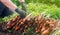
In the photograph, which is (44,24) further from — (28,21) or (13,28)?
(13,28)

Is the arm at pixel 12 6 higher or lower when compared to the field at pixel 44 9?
lower

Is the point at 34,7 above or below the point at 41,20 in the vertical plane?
above

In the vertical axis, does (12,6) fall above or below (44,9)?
below

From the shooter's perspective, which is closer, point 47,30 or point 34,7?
point 47,30

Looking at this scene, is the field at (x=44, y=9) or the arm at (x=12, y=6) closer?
the arm at (x=12, y=6)

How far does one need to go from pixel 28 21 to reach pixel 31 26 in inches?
5.3

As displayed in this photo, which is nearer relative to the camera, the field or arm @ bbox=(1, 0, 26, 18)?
arm @ bbox=(1, 0, 26, 18)

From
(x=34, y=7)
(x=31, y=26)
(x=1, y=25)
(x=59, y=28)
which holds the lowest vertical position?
(x=59, y=28)

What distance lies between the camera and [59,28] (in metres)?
4.57

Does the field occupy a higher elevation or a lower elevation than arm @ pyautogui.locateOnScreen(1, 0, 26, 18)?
higher

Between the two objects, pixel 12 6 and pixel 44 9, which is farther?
pixel 44 9

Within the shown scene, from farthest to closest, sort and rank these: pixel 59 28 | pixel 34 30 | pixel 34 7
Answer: pixel 34 7
pixel 34 30
pixel 59 28

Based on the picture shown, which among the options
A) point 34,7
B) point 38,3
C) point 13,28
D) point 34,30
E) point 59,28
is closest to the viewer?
point 59,28

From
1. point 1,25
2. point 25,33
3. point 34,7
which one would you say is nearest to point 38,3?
point 34,7
